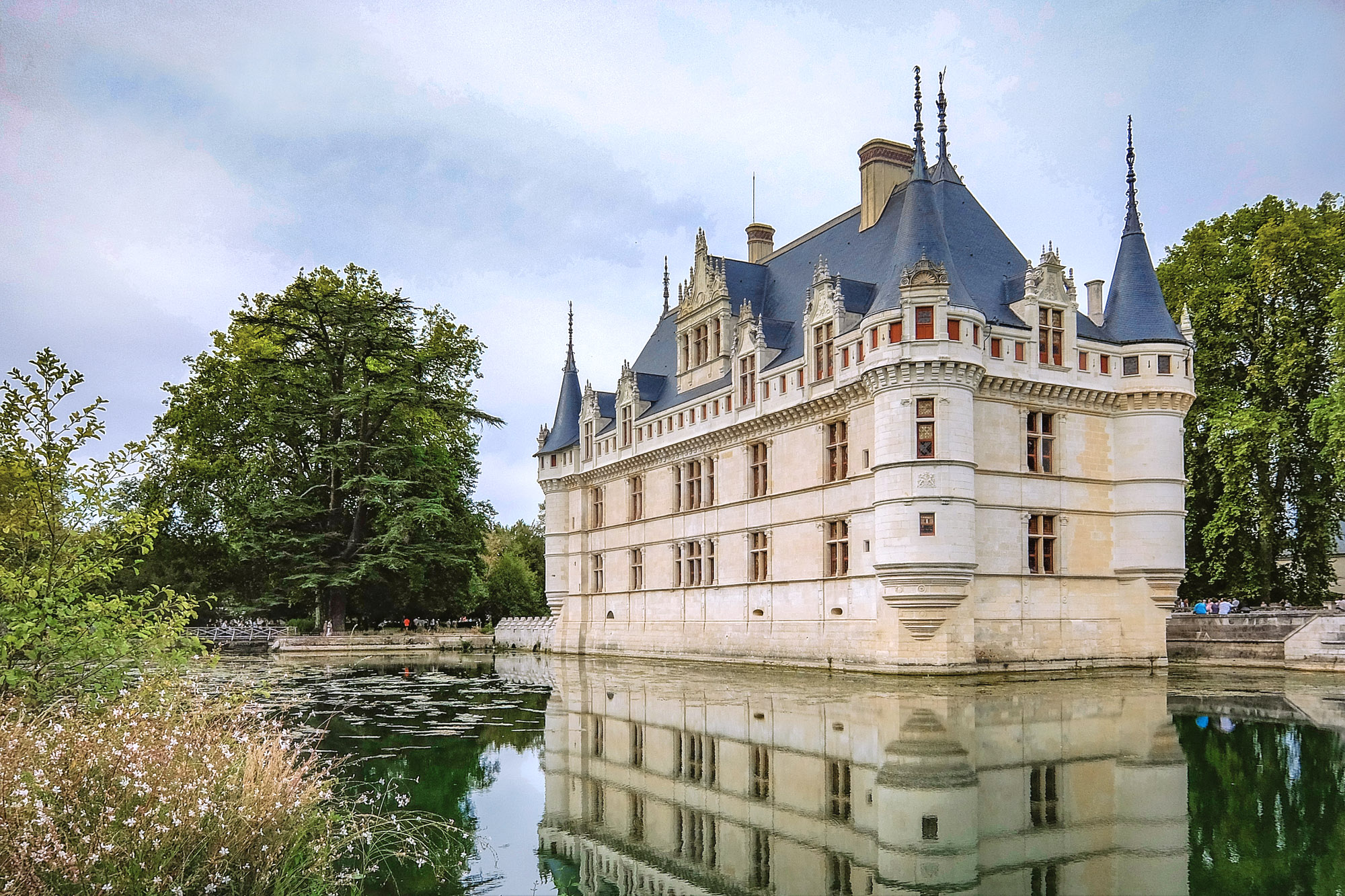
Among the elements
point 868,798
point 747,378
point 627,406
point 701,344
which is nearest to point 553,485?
point 627,406

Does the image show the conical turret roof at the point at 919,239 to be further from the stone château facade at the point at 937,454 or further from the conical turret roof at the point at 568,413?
the conical turret roof at the point at 568,413

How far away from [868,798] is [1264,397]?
84.4 feet

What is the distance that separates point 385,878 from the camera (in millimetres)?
7520

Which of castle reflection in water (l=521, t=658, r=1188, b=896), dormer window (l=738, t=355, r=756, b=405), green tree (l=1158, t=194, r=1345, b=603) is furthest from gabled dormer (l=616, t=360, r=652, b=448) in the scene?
castle reflection in water (l=521, t=658, r=1188, b=896)

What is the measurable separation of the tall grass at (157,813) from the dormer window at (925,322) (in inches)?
716

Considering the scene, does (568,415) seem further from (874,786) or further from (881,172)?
(874,786)

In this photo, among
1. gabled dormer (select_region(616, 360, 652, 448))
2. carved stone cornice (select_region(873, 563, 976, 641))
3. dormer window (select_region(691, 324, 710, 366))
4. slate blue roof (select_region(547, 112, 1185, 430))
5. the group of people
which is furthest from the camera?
gabled dormer (select_region(616, 360, 652, 448))

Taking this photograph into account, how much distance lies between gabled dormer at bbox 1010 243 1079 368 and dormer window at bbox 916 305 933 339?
119 inches

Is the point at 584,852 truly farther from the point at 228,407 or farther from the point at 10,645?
the point at 228,407

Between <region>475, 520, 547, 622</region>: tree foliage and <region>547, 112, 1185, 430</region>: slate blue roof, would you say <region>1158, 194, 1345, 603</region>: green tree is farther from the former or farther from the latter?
<region>475, 520, 547, 622</region>: tree foliage

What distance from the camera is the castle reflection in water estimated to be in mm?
7520

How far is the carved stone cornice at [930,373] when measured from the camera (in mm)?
23484

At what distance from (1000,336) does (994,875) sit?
18988 mm

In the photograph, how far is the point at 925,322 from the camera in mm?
23750
